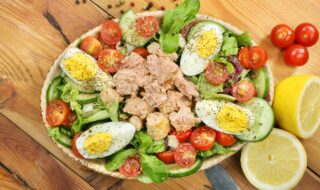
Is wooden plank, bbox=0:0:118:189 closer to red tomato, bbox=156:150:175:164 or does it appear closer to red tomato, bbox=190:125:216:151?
red tomato, bbox=156:150:175:164

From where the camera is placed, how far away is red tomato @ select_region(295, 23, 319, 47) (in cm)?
284

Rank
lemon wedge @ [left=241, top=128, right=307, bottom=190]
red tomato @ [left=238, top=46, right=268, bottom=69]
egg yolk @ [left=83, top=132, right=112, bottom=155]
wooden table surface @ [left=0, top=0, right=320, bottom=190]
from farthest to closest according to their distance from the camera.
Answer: wooden table surface @ [left=0, top=0, right=320, bottom=190]
lemon wedge @ [left=241, top=128, right=307, bottom=190]
red tomato @ [left=238, top=46, right=268, bottom=69]
egg yolk @ [left=83, top=132, right=112, bottom=155]

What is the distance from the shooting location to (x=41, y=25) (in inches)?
116

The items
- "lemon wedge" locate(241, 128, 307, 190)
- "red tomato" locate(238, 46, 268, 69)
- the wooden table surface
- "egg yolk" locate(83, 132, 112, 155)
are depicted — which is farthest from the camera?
the wooden table surface

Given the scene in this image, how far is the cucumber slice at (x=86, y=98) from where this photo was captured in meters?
2.68

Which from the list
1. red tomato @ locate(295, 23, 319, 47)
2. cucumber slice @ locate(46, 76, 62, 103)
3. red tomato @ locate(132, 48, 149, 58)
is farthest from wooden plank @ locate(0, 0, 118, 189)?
red tomato @ locate(295, 23, 319, 47)

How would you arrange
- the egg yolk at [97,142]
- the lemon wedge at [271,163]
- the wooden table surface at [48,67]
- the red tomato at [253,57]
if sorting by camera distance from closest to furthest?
1. the egg yolk at [97,142]
2. the red tomato at [253,57]
3. the lemon wedge at [271,163]
4. the wooden table surface at [48,67]

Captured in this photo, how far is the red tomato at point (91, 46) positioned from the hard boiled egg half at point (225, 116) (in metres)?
0.57

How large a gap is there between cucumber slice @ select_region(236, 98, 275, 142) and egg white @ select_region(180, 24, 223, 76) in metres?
0.33

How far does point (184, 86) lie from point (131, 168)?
480mm

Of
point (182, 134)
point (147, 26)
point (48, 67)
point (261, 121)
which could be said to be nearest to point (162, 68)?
point (147, 26)

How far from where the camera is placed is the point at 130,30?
271cm

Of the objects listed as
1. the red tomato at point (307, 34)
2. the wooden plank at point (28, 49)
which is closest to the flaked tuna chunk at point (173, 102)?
the wooden plank at point (28, 49)

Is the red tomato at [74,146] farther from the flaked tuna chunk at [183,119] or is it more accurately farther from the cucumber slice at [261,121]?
the cucumber slice at [261,121]
